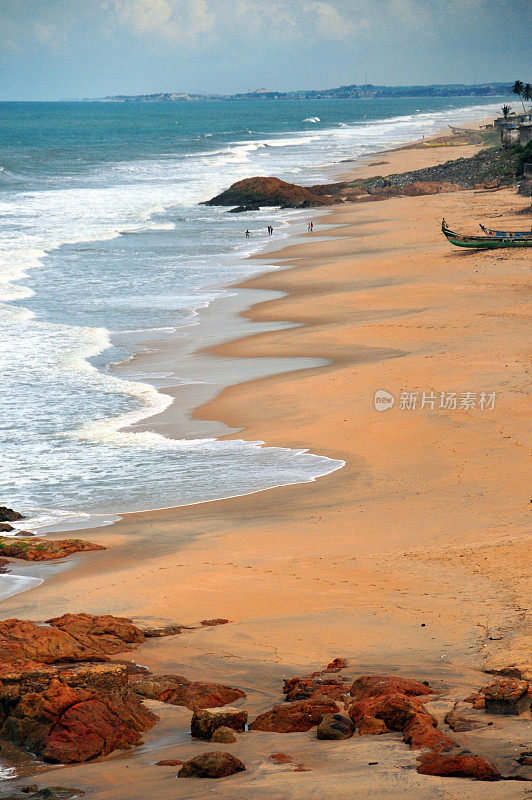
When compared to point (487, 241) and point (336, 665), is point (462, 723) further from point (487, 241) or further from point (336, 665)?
point (487, 241)

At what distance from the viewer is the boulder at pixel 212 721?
6344 mm

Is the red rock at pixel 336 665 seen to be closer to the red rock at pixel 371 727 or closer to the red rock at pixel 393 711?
the red rock at pixel 393 711

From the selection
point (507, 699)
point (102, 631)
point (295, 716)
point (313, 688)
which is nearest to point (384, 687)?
point (313, 688)

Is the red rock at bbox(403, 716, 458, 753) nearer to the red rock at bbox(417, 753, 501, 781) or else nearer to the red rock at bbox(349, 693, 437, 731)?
the red rock at bbox(349, 693, 437, 731)

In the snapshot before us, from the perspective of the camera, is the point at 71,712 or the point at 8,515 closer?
the point at 71,712

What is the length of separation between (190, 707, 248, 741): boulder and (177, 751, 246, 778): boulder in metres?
0.56

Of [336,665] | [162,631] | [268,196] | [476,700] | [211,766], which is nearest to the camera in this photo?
[211,766]

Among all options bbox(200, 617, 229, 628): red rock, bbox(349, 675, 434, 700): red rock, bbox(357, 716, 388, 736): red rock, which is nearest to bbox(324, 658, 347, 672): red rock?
bbox(349, 675, 434, 700): red rock

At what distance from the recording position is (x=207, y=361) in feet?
68.9

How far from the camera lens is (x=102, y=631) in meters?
8.27

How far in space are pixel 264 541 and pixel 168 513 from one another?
6.56 feet

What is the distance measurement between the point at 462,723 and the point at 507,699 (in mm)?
402

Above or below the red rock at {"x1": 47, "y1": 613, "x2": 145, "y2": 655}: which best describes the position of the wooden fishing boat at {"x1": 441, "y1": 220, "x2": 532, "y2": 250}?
above

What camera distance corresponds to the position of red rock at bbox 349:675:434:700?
6824 mm
